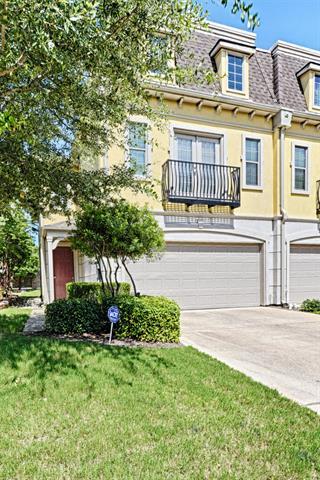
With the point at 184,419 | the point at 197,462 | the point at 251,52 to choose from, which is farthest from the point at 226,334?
the point at 251,52

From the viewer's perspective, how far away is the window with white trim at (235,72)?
11172 mm

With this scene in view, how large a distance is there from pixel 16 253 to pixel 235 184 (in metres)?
11.0

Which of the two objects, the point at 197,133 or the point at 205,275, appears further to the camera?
the point at 205,275

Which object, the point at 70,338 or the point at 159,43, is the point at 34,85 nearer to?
the point at 159,43

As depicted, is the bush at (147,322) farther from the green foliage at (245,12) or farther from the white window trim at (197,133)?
the white window trim at (197,133)

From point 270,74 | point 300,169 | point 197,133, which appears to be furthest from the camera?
point 270,74

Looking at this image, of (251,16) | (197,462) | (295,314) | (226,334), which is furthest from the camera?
(295,314)

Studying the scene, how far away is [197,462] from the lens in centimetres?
260

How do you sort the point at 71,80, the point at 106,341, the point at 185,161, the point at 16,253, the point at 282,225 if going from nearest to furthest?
the point at 71,80 < the point at 106,341 < the point at 185,161 < the point at 282,225 < the point at 16,253

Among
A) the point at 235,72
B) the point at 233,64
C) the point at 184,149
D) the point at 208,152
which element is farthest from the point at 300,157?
the point at 184,149

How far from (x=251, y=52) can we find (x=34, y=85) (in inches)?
366

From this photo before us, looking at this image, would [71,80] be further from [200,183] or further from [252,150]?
[252,150]

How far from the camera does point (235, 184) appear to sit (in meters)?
11.1

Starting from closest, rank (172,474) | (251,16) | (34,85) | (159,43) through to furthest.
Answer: (172,474), (251,16), (34,85), (159,43)
